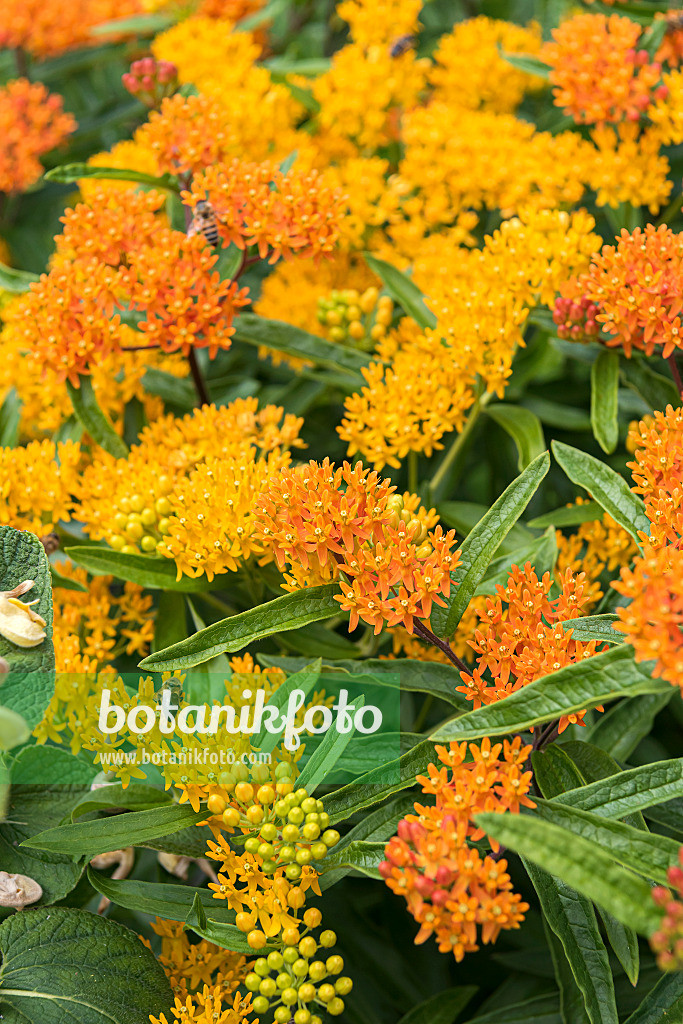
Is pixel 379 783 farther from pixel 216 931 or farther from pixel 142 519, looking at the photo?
pixel 142 519

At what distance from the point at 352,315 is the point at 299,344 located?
16cm

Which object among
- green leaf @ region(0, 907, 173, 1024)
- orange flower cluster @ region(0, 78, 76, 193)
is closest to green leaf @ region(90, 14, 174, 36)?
orange flower cluster @ region(0, 78, 76, 193)

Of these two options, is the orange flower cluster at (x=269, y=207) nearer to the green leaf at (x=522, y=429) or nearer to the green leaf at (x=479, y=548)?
A: the green leaf at (x=522, y=429)

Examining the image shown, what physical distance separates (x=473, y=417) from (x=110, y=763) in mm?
777

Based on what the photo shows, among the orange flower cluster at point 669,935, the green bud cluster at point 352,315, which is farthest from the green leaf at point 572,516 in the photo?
the orange flower cluster at point 669,935

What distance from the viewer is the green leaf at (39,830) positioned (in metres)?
1.15

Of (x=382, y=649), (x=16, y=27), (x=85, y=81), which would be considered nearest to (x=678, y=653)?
(x=382, y=649)

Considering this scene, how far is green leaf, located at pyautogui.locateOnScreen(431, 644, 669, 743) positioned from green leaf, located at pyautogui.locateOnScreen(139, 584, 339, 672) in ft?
0.77

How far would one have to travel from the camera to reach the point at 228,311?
1424 millimetres

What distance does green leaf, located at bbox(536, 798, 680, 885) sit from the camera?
862 millimetres

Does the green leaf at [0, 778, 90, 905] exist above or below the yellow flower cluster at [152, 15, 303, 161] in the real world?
below

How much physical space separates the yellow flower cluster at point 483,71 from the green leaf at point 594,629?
1.46 m

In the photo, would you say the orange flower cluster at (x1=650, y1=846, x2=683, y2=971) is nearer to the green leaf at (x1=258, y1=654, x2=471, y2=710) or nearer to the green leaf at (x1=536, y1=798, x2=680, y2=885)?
the green leaf at (x1=536, y1=798, x2=680, y2=885)

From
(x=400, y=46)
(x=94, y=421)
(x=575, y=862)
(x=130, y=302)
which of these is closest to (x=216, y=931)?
(x=575, y=862)
